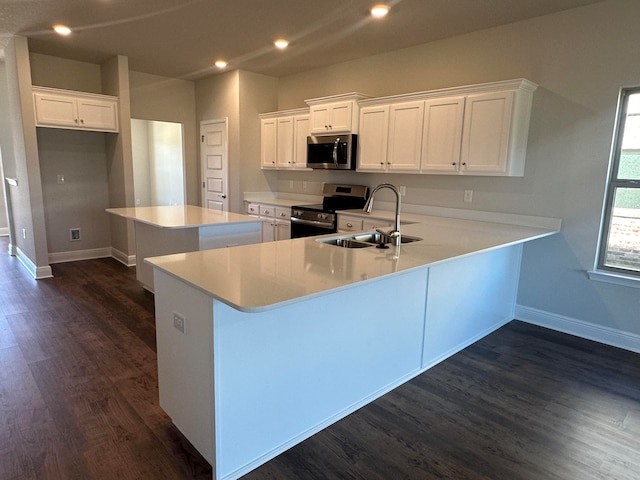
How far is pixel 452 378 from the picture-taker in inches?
106

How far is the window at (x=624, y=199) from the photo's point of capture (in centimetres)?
312

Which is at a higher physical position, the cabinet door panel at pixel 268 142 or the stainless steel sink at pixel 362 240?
the cabinet door panel at pixel 268 142

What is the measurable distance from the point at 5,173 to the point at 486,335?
7297 mm

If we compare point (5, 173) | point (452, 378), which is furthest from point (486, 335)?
point (5, 173)

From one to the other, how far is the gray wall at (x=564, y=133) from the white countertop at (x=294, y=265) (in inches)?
31.0

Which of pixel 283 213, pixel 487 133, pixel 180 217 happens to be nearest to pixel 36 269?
pixel 180 217

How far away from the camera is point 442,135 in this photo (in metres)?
3.76

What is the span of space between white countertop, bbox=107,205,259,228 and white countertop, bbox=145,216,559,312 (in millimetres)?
1185

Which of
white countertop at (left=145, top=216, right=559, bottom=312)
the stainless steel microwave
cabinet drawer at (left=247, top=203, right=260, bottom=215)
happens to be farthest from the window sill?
cabinet drawer at (left=247, top=203, right=260, bottom=215)

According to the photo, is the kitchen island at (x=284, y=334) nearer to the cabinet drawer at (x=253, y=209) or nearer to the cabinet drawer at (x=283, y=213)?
the cabinet drawer at (x=283, y=213)

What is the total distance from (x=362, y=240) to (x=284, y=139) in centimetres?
307

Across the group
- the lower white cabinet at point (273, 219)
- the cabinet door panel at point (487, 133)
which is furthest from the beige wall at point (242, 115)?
the cabinet door panel at point (487, 133)

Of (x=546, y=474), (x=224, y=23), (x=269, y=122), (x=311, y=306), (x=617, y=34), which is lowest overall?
(x=546, y=474)

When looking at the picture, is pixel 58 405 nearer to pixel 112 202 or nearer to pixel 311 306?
pixel 311 306
